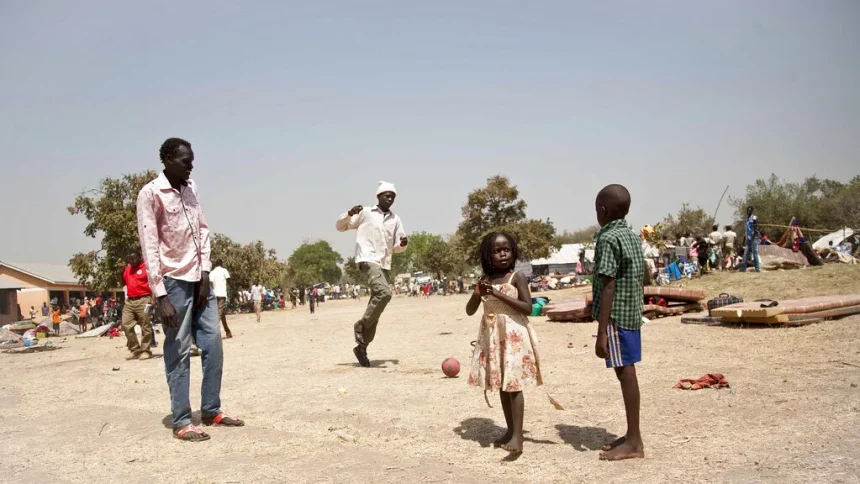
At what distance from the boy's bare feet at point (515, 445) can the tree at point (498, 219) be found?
51701 millimetres

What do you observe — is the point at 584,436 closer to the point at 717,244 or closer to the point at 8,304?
the point at 717,244

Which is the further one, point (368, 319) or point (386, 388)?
point (368, 319)

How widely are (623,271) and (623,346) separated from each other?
0.47 m

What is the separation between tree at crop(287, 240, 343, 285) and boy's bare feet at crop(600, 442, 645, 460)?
401 feet

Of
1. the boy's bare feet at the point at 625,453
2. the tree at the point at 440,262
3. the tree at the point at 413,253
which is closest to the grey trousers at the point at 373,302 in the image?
the boy's bare feet at the point at 625,453

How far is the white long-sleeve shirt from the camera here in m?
7.93

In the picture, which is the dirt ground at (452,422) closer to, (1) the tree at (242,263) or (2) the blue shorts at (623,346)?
(2) the blue shorts at (623,346)

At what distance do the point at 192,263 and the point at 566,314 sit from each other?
361 inches

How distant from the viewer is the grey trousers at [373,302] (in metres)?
→ 7.65

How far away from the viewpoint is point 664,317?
39.5ft

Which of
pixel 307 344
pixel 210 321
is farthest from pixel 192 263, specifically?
pixel 307 344

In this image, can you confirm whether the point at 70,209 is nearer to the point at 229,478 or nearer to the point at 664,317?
the point at 664,317

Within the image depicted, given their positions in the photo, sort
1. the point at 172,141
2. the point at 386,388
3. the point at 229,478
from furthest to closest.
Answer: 1. the point at 386,388
2. the point at 172,141
3. the point at 229,478

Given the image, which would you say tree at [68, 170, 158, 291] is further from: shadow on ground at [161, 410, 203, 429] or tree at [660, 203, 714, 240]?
tree at [660, 203, 714, 240]
